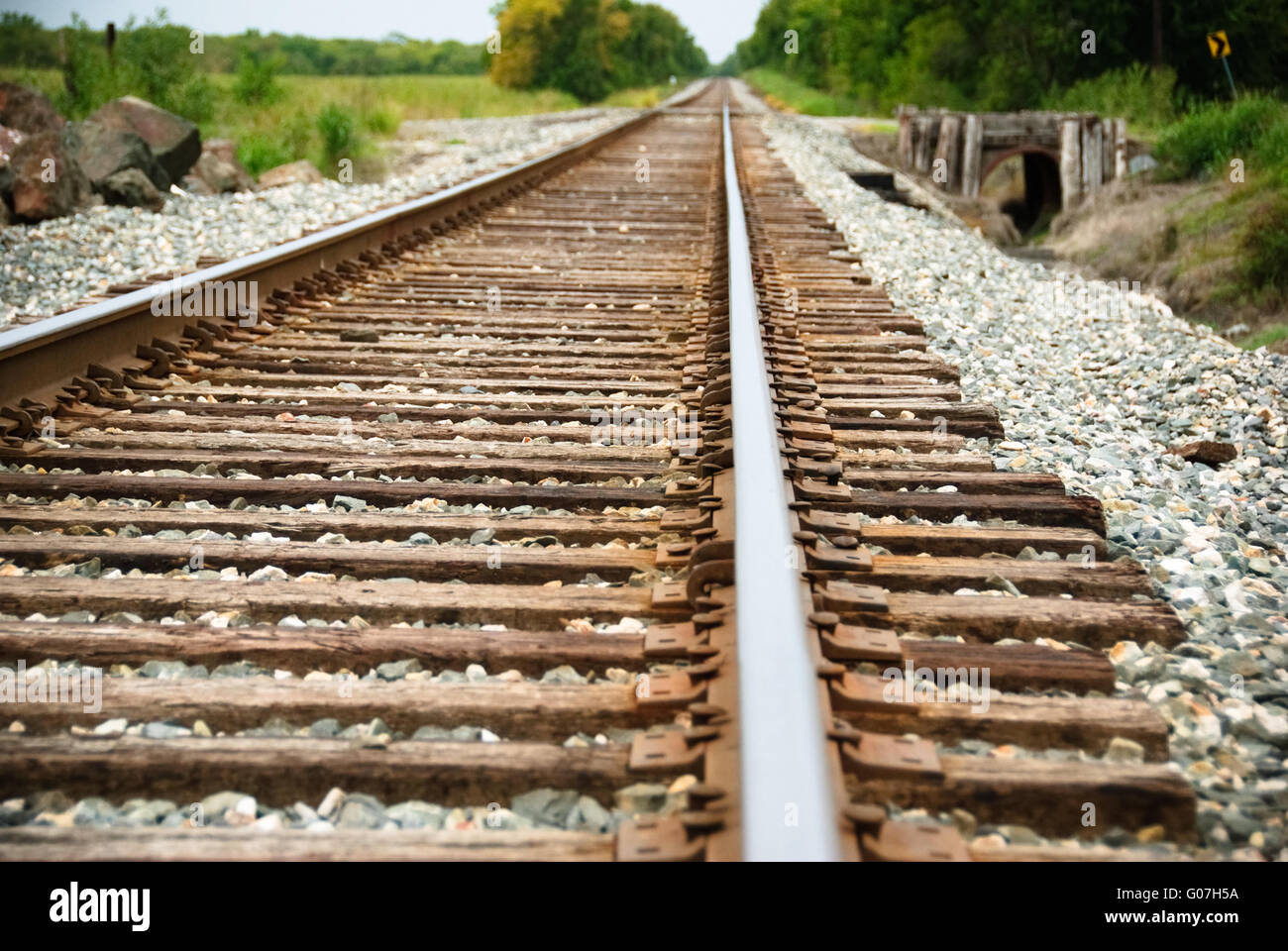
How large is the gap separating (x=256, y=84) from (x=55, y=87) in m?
3.59

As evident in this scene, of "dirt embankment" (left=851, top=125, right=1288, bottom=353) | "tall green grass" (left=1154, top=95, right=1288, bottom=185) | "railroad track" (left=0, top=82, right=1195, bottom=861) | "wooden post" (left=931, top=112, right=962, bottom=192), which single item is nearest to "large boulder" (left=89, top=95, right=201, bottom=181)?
"railroad track" (left=0, top=82, right=1195, bottom=861)

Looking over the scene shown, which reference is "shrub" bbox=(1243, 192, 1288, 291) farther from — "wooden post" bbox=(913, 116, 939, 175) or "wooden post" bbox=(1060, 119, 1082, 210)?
"wooden post" bbox=(913, 116, 939, 175)

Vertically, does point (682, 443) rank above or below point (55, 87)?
below

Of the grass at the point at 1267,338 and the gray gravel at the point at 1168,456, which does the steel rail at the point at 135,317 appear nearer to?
the gray gravel at the point at 1168,456

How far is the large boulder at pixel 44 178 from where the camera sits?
693 cm

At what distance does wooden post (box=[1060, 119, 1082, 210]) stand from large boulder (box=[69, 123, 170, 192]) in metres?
9.76

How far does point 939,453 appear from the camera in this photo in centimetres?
296

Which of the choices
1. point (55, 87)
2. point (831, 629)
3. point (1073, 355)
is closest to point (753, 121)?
point (55, 87)

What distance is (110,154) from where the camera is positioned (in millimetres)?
7961

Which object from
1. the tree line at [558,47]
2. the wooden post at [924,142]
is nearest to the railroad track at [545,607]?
the wooden post at [924,142]

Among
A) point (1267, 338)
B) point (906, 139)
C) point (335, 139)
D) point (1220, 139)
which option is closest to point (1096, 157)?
point (1220, 139)

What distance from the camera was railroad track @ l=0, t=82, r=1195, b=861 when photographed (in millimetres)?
1472

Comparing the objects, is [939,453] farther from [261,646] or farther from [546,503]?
[261,646]

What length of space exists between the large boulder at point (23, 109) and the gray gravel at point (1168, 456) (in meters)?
5.44
